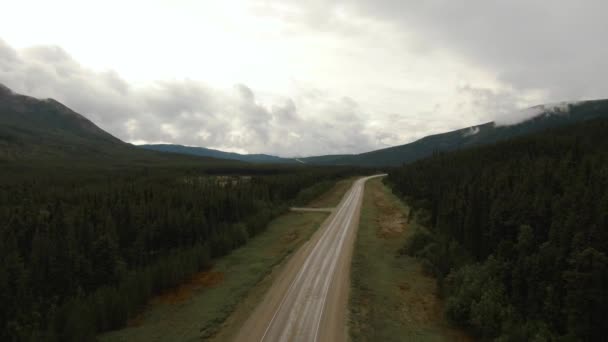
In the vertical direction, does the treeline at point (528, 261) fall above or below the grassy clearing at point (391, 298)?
above

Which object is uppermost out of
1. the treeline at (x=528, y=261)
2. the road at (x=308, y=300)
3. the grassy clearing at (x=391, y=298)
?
the treeline at (x=528, y=261)

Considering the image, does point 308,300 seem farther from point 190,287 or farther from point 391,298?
point 190,287

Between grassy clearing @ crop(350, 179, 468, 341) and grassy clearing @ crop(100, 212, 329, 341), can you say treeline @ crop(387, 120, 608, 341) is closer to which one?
grassy clearing @ crop(350, 179, 468, 341)

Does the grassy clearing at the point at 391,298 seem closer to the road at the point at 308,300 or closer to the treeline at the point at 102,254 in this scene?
the road at the point at 308,300

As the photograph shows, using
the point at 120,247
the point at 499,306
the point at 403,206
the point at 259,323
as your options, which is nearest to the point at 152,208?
the point at 120,247

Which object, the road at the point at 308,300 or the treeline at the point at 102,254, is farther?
the treeline at the point at 102,254

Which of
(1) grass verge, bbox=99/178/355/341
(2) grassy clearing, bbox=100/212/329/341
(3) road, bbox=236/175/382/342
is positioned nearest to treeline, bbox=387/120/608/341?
(3) road, bbox=236/175/382/342

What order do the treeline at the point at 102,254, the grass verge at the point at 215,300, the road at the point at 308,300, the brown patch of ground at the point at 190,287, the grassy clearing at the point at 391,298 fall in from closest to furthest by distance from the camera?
the road at the point at 308,300 → the grassy clearing at the point at 391,298 → the grass verge at the point at 215,300 → the treeline at the point at 102,254 → the brown patch of ground at the point at 190,287

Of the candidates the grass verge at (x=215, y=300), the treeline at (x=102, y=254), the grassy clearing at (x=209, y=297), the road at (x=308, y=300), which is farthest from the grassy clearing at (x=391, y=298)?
the treeline at (x=102, y=254)
